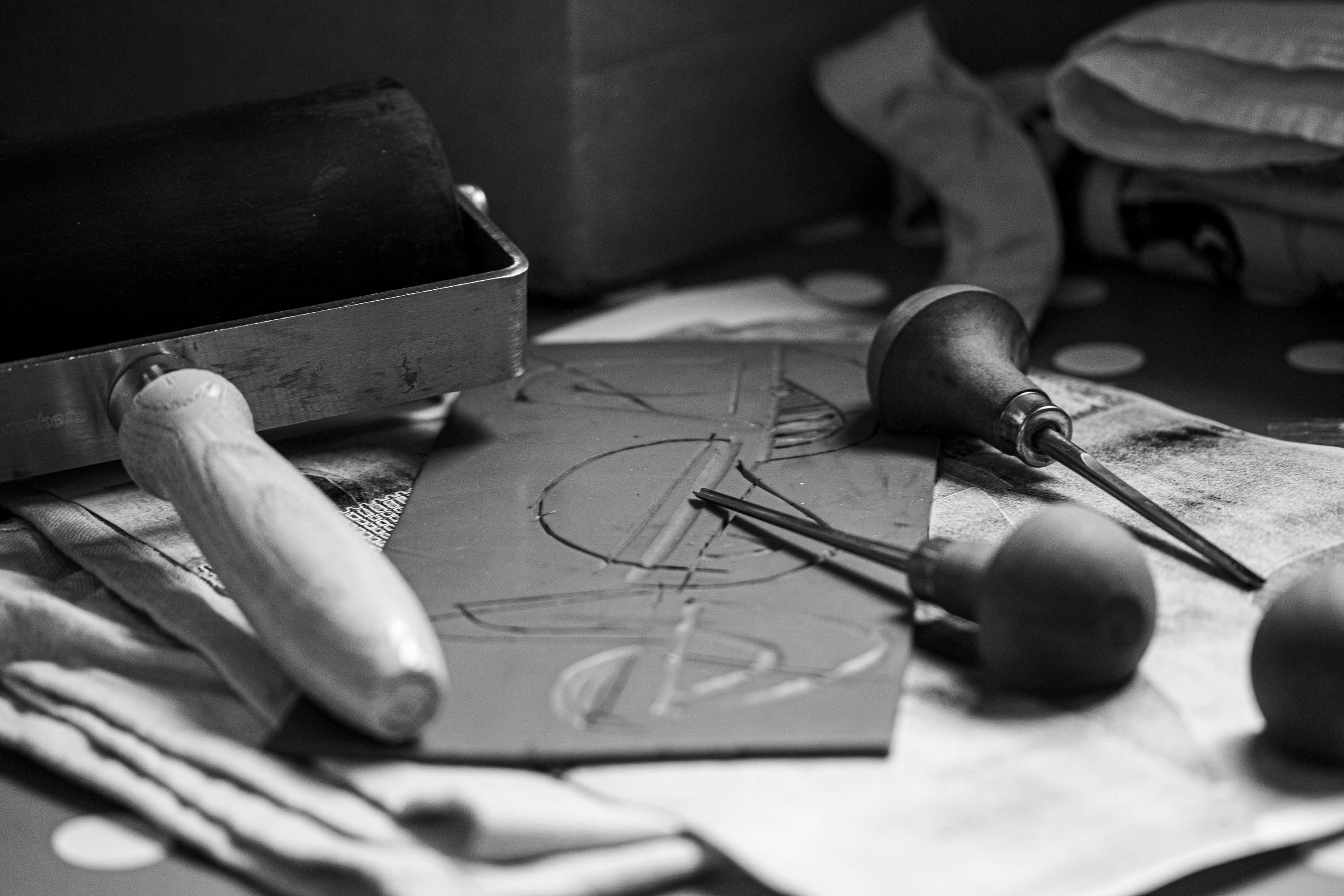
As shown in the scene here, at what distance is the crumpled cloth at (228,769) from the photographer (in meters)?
0.43

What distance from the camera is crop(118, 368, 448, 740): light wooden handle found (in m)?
0.45

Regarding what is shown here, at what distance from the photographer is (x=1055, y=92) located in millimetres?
885

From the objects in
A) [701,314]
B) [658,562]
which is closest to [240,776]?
[658,562]

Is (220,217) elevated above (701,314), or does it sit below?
above

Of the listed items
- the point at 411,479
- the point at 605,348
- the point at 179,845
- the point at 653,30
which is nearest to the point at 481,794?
the point at 179,845

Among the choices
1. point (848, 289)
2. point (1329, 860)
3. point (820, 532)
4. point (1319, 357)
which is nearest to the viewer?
point (1329, 860)

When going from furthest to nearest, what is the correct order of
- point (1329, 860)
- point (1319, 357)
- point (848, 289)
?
point (848, 289) → point (1319, 357) → point (1329, 860)

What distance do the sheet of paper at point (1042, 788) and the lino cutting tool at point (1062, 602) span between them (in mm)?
14

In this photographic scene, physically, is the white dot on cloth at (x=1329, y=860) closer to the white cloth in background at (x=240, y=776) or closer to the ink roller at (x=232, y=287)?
the white cloth in background at (x=240, y=776)

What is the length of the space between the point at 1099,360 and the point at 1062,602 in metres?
0.37

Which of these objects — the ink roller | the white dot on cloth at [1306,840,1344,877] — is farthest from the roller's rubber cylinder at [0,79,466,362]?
the white dot on cloth at [1306,840,1344,877]

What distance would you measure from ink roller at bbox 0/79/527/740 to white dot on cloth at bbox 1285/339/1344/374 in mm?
417

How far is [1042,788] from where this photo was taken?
447 millimetres

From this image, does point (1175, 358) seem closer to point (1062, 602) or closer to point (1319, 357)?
point (1319, 357)
